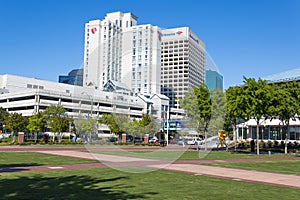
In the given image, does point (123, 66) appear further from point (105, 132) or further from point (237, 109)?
point (237, 109)

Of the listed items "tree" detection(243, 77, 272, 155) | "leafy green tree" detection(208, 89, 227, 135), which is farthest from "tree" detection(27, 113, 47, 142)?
"leafy green tree" detection(208, 89, 227, 135)

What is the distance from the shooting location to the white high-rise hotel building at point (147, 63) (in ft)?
35.7

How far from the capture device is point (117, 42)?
1136 cm

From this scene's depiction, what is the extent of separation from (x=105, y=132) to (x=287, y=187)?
548 inches

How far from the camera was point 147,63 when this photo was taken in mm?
10812

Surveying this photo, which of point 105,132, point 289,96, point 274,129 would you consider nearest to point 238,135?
point 274,129

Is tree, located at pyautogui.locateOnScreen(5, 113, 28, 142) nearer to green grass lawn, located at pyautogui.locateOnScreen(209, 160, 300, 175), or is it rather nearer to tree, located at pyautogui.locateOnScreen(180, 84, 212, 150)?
green grass lawn, located at pyautogui.locateOnScreen(209, 160, 300, 175)

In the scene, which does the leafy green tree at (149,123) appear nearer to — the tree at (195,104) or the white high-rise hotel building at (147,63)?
the tree at (195,104)

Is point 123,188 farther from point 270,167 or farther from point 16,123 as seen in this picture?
point 16,123

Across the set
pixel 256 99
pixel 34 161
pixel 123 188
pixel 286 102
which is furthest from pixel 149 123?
pixel 123 188

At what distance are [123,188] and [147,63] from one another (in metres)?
4.94

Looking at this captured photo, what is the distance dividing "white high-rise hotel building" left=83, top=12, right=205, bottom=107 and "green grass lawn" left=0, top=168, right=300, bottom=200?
11.9 feet

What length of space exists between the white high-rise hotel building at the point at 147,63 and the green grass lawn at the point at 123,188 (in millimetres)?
3642

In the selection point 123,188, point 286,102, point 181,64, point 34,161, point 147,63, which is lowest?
point 34,161
